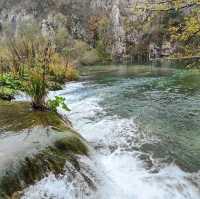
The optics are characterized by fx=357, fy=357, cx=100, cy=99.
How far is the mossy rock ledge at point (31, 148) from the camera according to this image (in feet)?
16.3

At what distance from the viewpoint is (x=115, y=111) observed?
40.1 ft

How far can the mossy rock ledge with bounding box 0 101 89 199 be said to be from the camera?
4.97 metres

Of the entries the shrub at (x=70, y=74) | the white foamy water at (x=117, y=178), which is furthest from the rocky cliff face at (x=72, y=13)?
the white foamy water at (x=117, y=178)

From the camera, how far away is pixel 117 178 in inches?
252

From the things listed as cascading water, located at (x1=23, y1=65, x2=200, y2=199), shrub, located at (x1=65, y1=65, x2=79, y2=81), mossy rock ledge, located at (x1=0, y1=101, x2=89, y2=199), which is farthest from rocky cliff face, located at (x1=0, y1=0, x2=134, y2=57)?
mossy rock ledge, located at (x1=0, y1=101, x2=89, y2=199)

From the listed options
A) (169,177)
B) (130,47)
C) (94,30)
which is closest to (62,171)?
(169,177)

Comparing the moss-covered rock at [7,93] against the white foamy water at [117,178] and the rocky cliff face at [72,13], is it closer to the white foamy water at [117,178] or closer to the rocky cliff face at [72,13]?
the white foamy water at [117,178]

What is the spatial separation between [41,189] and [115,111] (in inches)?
288

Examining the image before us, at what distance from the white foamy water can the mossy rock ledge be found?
18 centimetres

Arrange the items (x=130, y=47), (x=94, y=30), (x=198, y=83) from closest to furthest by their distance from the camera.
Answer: (x=198, y=83) < (x=130, y=47) < (x=94, y=30)

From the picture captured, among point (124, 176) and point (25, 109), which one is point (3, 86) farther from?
point (124, 176)

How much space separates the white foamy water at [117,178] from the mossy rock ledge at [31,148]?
7.3 inches

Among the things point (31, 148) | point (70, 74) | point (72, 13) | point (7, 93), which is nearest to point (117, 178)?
point (31, 148)

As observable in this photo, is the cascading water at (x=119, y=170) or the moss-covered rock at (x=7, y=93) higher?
the moss-covered rock at (x=7, y=93)
